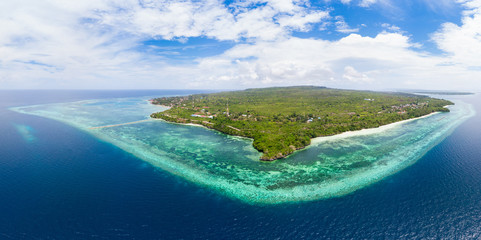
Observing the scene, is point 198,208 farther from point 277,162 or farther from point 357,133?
point 357,133

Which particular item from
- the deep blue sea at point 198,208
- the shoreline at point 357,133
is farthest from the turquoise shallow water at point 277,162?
the deep blue sea at point 198,208

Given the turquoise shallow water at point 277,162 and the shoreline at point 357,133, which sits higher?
the shoreline at point 357,133

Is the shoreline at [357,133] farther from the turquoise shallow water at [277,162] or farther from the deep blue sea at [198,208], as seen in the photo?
the deep blue sea at [198,208]

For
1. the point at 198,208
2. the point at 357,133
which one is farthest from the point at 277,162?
the point at 357,133

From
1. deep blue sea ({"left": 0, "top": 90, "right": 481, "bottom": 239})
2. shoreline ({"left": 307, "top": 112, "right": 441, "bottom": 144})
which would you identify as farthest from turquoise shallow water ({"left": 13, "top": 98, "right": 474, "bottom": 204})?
deep blue sea ({"left": 0, "top": 90, "right": 481, "bottom": 239})

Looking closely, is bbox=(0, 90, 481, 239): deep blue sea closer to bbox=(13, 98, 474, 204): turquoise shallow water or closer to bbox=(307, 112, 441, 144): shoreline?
bbox=(13, 98, 474, 204): turquoise shallow water

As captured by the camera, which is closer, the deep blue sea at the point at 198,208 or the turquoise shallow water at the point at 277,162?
the deep blue sea at the point at 198,208

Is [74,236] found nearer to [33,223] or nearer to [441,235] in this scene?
[33,223]

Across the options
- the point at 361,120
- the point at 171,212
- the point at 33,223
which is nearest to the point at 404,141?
the point at 361,120
